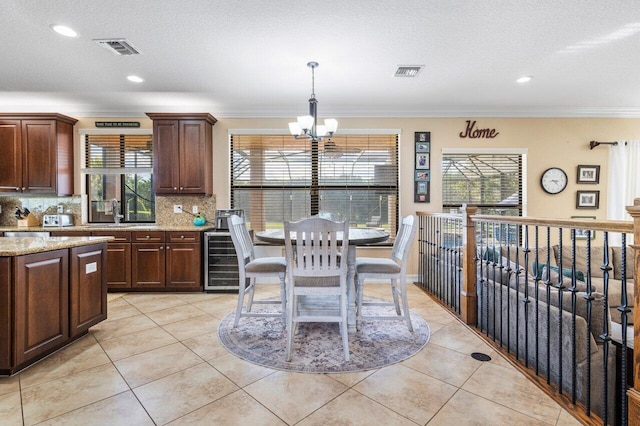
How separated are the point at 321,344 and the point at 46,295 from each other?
205 centimetres

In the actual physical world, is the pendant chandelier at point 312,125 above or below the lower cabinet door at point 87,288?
above

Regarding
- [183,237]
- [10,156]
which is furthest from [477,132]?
[10,156]

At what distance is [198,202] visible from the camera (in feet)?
15.3

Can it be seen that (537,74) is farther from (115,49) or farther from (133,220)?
(133,220)

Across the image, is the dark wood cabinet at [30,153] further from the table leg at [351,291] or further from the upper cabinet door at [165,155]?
the table leg at [351,291]

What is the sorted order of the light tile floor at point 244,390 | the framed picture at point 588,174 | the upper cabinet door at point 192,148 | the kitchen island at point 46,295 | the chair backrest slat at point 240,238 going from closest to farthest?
the light tile floor at point 244,390 → the kitchen island at point 46,295 → the chair backrest slat at point 240,238 → the upper cabinet door at point 192,148 → the framed picture at point 588,174

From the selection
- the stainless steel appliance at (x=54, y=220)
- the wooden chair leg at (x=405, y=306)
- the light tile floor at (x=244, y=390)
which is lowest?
the light tile floor at (x=244, y=390)

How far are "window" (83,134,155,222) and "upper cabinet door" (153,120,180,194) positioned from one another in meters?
0.46

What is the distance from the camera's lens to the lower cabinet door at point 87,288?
2.47 metres

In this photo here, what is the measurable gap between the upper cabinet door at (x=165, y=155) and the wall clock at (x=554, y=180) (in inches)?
209

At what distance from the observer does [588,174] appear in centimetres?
462

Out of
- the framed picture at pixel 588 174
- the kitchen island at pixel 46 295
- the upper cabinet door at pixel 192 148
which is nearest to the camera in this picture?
the kitchen island at pixel 46 295

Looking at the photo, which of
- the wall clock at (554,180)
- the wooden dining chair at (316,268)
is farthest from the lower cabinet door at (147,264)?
the wall clock at (554,180)

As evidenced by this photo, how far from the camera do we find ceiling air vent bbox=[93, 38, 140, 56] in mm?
2698
